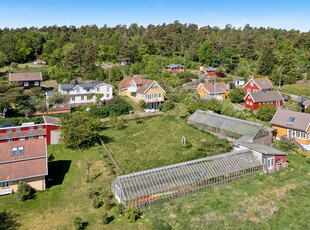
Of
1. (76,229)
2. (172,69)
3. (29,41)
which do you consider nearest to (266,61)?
(172,69)

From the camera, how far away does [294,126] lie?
3625 cm

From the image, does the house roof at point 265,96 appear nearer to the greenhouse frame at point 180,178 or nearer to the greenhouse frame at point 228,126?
the greenhouse frame at point 228,126

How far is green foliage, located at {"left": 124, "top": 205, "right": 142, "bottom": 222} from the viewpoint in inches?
768

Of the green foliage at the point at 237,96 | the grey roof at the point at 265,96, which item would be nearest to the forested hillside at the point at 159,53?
the green foliage at the point at 237,96

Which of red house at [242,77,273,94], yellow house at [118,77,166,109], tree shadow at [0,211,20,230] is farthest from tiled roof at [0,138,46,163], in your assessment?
red house at [242,77,273,94]

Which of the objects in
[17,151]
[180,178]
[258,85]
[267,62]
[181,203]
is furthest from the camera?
[267,62]

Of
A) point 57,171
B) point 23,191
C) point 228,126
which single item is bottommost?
point 57,171

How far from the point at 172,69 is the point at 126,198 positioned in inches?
2505

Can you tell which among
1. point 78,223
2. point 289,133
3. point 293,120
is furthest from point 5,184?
point 293,120

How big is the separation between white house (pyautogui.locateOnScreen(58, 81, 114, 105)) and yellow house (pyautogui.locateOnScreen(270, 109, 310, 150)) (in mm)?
32707

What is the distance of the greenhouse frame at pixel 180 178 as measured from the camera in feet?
71.9

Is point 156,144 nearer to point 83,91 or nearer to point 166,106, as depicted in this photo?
point 166,106

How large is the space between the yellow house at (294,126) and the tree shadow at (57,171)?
96.6 feet

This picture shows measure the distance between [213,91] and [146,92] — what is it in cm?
1572
